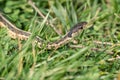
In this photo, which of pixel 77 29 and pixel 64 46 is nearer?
→ pixel 64 46

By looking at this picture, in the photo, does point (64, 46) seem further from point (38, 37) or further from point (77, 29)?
point (77, 29)

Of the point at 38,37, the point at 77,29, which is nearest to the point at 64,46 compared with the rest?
the point at 38,37

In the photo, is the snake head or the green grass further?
the snake head

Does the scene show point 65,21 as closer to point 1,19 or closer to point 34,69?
point 1,19

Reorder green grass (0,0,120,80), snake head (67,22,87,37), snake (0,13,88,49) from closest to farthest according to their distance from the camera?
1. green grass (0,0,120,80)
2. snake (0,13,88,49)
3. snake head (67,22,87,37)

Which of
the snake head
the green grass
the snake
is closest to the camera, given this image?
the green grass

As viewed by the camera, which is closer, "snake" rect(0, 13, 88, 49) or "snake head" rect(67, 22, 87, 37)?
"snake" rect(0, 13, 88, 49)
